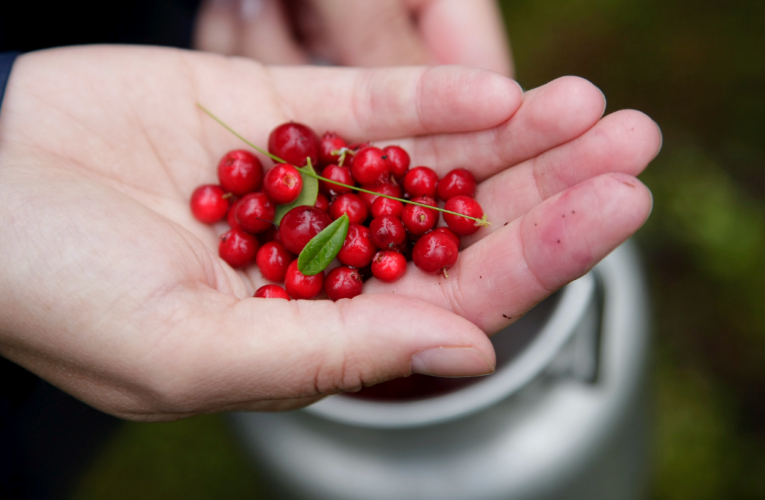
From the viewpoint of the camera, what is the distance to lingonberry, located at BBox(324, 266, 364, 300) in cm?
327

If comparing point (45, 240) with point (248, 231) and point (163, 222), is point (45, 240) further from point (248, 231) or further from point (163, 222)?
point (248, 231)

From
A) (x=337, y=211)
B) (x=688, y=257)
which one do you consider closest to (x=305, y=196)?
(x=337, y=211)

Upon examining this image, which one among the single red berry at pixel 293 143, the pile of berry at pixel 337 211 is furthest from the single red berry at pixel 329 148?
the single red berry at pixel 293 143

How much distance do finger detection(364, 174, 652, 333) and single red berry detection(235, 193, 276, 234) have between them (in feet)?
3.07

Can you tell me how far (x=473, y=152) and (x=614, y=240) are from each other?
1.28 meters

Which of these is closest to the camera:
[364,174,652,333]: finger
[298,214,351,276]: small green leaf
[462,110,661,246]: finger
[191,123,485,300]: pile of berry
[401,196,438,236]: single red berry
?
[364,174,652,333]: finger

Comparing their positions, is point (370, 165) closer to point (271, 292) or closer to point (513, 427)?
point (271, 292)

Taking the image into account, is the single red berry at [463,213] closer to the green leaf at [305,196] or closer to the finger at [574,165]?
the finger at [574,165]

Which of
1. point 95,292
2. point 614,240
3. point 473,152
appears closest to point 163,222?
point 95,292

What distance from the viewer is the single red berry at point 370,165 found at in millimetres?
3592

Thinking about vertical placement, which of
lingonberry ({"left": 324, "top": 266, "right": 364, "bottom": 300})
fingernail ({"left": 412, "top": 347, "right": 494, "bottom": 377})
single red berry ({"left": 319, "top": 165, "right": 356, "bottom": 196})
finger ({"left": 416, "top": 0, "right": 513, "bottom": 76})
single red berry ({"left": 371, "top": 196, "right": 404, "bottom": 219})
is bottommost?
fingernail ({"left": 412, "top": 347, "right": 494, "bottom": 377})

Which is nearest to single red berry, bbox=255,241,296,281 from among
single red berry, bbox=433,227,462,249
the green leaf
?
the green leaf

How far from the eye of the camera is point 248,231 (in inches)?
144

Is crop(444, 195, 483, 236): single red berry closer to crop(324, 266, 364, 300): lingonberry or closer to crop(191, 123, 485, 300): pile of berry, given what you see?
crop(191, 123, 485, 300): pile of berry
